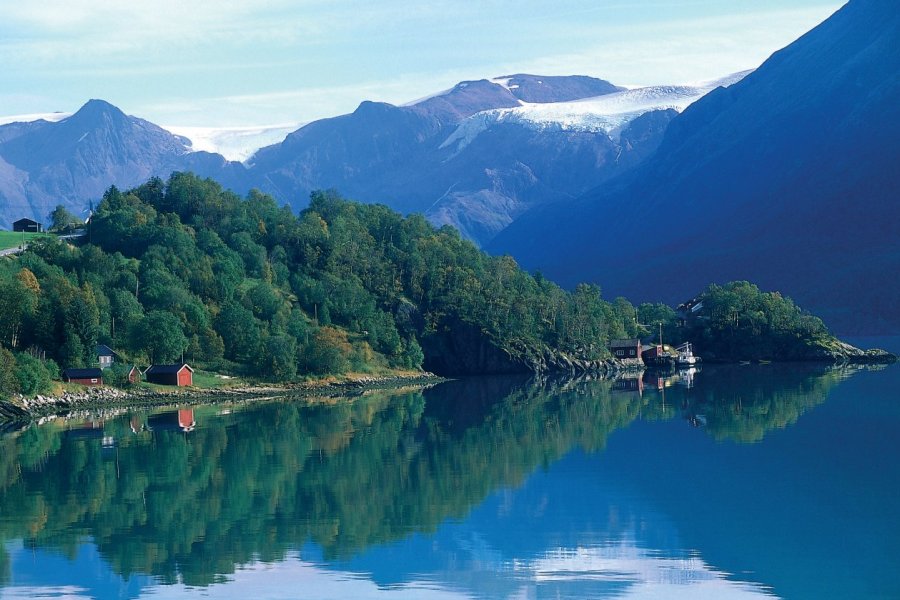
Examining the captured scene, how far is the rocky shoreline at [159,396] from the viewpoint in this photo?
8394 centimetres

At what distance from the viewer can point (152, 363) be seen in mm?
102062

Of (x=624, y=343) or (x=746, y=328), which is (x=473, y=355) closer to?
(x=624, y=343)

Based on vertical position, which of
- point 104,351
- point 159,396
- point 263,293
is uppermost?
point 263,293

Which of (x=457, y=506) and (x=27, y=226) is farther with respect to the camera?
(x=27, y=226)

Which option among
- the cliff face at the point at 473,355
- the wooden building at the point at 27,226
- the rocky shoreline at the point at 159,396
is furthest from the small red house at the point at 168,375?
the wooden building at the point at 27,226

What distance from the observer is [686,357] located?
516 feet

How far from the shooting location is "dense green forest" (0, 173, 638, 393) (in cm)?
10112

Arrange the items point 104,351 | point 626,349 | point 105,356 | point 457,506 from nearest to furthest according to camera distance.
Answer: point 457,506
point 105,356
point 104,351
point 626,349

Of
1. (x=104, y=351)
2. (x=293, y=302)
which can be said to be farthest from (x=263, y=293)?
(x=104, y=351)

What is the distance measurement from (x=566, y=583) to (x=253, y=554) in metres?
9.37

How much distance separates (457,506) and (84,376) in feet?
182

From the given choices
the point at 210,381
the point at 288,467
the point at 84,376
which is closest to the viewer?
the point at 288,467

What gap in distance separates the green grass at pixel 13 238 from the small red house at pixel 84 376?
3690 centimetres

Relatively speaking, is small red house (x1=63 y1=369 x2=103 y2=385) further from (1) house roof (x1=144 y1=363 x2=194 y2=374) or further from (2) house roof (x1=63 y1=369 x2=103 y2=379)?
(1) house roof (x1=144 y1=363 x2=194 y2=374)
